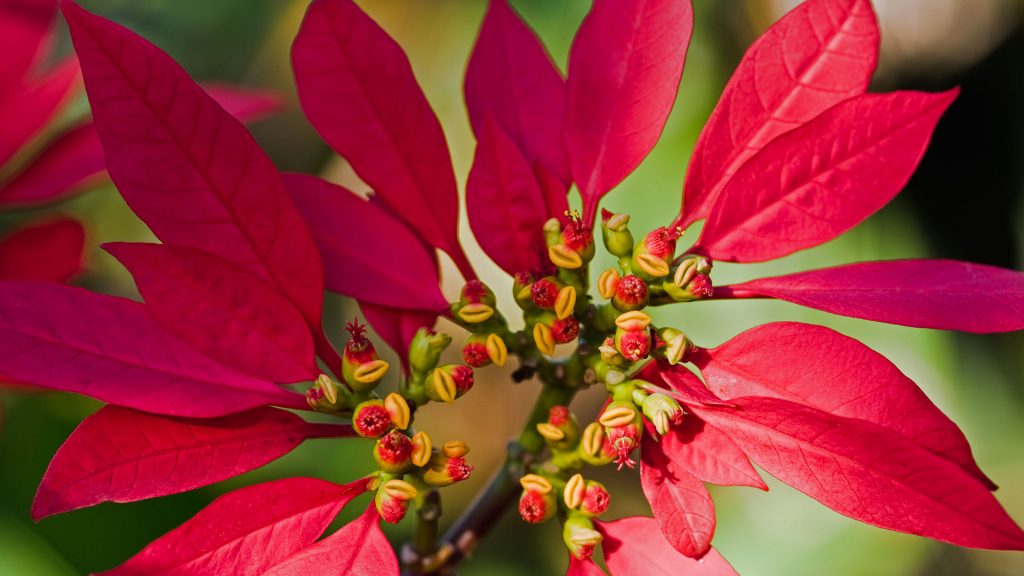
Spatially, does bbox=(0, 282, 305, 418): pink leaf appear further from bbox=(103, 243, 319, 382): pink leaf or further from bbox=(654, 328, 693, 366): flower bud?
bbox=(654, 328, 693, 366): flower bud

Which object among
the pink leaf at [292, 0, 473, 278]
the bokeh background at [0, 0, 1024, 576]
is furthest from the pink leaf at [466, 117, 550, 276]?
the bokeh background at [0, 0, 1024, 576]

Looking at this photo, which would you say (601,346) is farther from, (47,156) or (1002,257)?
(1002,257)

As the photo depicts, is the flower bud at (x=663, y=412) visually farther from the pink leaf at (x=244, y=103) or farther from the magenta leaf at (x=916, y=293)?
the pink leaf at (x=244, y=103)

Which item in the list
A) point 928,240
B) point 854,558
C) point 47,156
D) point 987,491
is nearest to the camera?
point 987,491

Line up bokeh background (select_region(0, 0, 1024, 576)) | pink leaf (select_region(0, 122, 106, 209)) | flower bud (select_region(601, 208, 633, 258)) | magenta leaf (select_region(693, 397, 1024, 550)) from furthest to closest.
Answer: bokeh background (select_region(0, 0, 1024, 576)) < pink leaf (select_region(0, 122, 106, 209)) < flower bud (select_region(601, 208, 633, 258)) < magenta leaf (select_region(693, 397, 1024, 550))

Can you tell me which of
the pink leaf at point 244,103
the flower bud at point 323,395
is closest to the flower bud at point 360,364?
the flower bud at point 323,395

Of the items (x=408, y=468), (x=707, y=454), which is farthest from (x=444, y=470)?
(x=707, y=454)

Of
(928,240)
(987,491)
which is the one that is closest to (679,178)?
(928,240)
